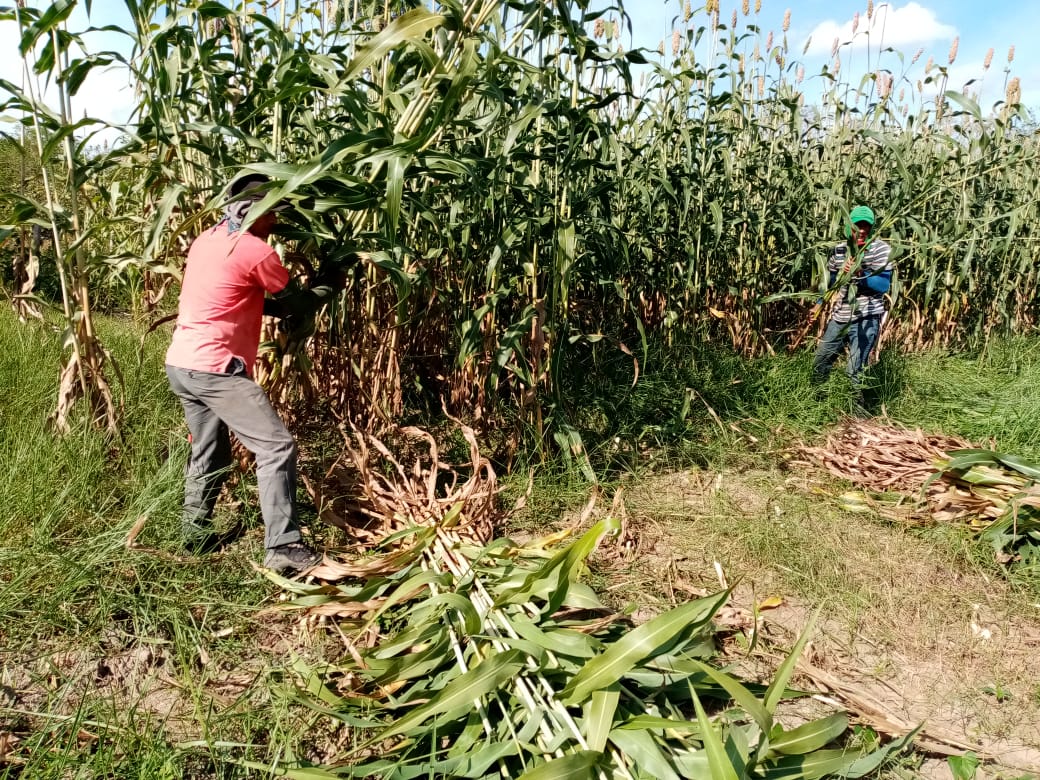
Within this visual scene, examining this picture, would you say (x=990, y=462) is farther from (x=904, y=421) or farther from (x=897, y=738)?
(x=897, y=738)

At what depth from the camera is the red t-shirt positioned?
9.20ft

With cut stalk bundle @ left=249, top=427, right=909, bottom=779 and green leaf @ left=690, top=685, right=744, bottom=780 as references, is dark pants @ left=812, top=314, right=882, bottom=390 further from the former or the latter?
green leaf @ left=690, top=685, right=744, bottom=780

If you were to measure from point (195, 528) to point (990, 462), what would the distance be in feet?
12.0

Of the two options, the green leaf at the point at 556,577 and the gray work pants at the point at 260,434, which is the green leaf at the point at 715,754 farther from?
the gray work pants at the point at 260,434

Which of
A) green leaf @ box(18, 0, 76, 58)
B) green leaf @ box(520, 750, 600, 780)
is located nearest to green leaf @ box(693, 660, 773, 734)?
green leaf @ box(520, 750, 600, 780)

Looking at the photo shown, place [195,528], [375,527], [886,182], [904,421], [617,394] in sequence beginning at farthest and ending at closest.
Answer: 1. [886,182]
2. [904,421]
3. [617,394]
4. [375,527]
5. [195,528]

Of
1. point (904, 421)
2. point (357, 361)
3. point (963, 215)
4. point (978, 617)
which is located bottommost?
point (978, 617)

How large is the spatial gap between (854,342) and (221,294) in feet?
14.2

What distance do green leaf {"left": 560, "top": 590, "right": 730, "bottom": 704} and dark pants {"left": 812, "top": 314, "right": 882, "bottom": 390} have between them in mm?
3849

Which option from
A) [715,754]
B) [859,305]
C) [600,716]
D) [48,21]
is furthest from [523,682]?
[859,305]

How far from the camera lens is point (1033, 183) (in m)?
A: 7.12

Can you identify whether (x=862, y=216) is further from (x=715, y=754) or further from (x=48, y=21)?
(x=48, y=21)

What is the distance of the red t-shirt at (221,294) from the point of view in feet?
9.20

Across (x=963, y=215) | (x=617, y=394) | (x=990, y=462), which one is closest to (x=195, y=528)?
(x=617, y=394)
